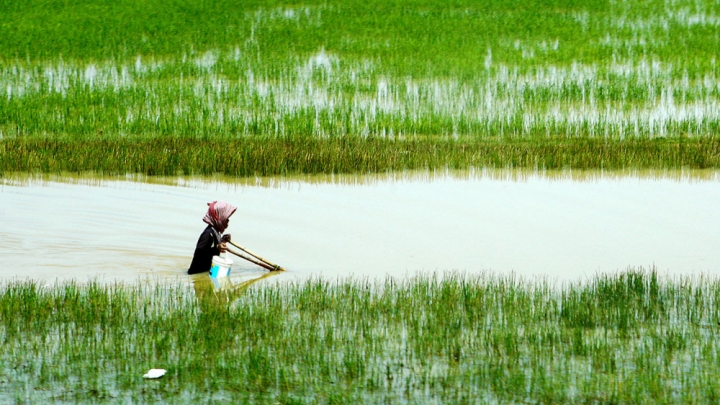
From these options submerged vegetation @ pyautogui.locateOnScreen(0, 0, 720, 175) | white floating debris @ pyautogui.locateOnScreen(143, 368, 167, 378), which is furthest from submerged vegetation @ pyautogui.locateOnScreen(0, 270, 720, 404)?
submerged vegetation @ pyautogui.locateOnScreen(0, 0, 720, 175)

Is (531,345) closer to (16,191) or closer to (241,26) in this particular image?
(16,191)

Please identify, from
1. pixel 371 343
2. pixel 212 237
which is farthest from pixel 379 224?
pixel 371 343

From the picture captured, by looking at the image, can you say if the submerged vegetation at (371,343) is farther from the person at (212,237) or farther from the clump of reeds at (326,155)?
the clump of reeds at (326,155)

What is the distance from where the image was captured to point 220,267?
25.4 ft

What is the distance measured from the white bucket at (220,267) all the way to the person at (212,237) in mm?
77

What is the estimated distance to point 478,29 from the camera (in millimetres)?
21547

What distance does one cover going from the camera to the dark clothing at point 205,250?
7.80 m

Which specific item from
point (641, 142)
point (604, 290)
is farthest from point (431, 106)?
point (604, 290)

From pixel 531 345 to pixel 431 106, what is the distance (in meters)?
10.4

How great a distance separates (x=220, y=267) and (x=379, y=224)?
2635mm

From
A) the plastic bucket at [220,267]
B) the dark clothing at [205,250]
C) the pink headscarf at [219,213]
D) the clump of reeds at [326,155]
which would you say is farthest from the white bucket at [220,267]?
the clump of reeds at [326,155]

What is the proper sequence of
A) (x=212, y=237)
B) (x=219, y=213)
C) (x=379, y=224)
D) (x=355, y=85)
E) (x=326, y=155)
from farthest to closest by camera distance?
(x=355, y=85) → (x=326, y=155) → (x=379, y=224) → (x=212, y=237) → (x=219, y=213)

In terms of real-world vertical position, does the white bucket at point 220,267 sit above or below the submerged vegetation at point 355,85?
below

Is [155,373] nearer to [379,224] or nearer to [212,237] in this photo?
[212,237]
